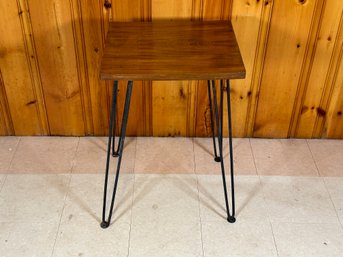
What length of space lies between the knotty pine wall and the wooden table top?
0.13 m

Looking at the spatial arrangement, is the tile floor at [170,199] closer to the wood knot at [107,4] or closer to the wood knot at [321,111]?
the wood knot at [321,111]

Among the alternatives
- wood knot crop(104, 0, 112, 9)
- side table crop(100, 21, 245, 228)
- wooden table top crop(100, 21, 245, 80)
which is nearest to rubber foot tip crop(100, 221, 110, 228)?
side table crop(100, 21, 245, 228)

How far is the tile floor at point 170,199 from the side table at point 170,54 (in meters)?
0.11

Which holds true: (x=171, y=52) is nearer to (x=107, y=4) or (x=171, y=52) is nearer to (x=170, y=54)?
(x=170, y=54)

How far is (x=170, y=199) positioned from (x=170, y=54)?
0.64 m

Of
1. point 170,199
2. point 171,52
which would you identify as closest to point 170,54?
point 171,52

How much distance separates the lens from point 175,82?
191cm

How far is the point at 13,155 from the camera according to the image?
6.50 feet

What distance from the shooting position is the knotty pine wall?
5.64ft

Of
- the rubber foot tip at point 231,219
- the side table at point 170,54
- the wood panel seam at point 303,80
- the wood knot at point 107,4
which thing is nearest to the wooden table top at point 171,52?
the side table at point 170,54

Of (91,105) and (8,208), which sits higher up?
(91,105)

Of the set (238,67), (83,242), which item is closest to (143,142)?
(83,242)

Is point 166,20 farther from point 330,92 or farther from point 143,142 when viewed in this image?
point 330,92

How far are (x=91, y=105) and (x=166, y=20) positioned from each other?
1.78 ft
